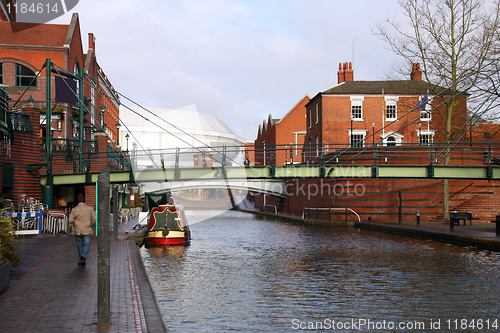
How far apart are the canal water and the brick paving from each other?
723 millimetres

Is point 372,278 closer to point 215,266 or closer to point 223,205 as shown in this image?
point 215,266

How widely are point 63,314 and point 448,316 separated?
674 cm

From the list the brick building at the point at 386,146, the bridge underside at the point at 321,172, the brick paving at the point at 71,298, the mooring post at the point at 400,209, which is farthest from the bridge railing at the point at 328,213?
the brick paving at the point at 71,298

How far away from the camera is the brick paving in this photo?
26.1ft

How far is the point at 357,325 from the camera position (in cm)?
957

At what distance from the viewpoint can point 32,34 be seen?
43125 mm

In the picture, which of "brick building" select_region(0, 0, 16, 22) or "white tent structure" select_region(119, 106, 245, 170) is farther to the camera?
"white tent structure" select_region(119, 106, 245, 170)

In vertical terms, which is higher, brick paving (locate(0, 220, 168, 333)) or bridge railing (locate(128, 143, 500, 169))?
bridge railing (locate(128, 143, 500, 169))

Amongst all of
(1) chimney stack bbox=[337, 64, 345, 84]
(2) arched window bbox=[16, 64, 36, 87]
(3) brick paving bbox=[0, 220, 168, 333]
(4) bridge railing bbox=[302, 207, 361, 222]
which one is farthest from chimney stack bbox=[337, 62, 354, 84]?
(3) brick paving bbox=[0, 220, 168, 333]

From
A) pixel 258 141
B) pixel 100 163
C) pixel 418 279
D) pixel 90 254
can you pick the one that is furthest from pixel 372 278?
pixel 258 141

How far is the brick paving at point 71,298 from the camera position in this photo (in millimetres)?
7945

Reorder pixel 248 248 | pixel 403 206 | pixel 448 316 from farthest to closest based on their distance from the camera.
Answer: pixel 403 206, pixel 248 248, pixel 448 316

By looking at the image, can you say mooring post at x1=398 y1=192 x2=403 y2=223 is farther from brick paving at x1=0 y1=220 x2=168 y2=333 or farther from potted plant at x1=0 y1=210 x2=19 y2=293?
potted plant at x1=0 y1=210 x2=19 y2=293

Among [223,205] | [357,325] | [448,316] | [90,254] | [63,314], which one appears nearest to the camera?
[63,314]
